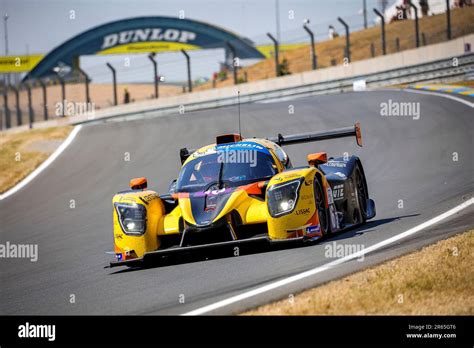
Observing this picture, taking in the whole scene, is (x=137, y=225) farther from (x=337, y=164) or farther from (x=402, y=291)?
(x=402, y=291)

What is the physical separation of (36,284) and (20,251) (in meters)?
3.92

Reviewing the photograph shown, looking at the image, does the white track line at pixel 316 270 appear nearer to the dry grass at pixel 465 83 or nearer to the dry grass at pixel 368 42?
the dry grass at pixel 465 83

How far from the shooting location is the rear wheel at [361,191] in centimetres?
1317

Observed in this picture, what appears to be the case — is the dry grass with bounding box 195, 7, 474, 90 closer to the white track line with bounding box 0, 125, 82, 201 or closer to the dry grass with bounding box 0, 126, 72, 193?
the dry grass with bounding box 0, 126, 72, 193

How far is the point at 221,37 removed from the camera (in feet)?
230

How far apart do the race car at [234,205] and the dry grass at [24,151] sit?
38.1 feet

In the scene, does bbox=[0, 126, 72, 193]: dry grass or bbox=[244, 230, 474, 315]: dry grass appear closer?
bbox=[244, 230, 474, 315]: dry grass

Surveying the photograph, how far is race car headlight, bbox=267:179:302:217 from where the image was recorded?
10.7m

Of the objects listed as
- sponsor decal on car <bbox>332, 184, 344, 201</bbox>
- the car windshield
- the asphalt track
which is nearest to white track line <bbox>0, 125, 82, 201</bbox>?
the asphalt track

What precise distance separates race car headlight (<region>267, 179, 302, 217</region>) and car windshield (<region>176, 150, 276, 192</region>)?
0.88 m

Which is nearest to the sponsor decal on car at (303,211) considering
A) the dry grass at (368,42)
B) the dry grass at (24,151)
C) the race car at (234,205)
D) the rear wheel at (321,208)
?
the race car at (234,205)

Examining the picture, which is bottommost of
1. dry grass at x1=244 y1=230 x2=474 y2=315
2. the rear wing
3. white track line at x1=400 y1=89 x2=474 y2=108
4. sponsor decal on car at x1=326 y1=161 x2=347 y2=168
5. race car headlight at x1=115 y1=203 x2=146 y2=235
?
dry grass at x1=244 y1=230 x2=474 y2=315

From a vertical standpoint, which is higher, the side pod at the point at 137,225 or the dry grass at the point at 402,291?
the side pod at the point at 137,225
